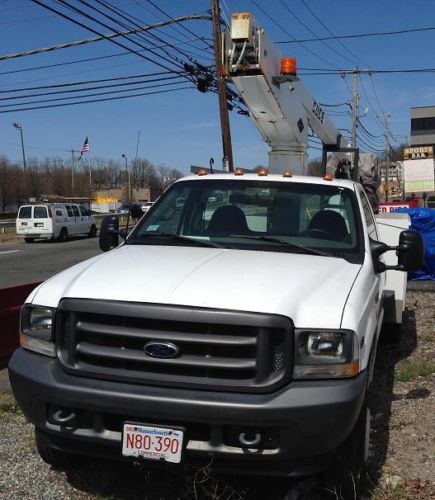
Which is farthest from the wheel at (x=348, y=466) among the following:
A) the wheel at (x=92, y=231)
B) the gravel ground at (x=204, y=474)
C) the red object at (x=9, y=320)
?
the wheel at (x=92, y=231)

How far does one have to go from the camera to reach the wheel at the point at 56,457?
3441 mm

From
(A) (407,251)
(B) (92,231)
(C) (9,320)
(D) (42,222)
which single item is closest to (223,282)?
(A) (407,251)

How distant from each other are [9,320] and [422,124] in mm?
95766

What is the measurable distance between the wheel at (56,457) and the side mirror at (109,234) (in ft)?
5.47

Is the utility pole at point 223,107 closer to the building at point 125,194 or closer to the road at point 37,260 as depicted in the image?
the road at point 37,260

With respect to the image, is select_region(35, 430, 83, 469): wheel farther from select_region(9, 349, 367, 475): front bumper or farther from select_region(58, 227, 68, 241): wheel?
select_region(58, 227, 68, 241): wheel

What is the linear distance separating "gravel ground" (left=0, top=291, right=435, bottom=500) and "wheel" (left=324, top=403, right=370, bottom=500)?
0.50 feet

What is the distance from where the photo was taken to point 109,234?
4.70 metres

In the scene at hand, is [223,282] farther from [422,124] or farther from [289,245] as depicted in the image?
[422,124]

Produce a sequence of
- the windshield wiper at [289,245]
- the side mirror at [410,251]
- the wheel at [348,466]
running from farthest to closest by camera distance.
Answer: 1. the side mirror at [410,251]
2. the windshield wiper at [289,245]
3. the wheel at [348,466]

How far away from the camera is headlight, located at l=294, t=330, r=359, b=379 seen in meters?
2.89

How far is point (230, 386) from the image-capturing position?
284cm

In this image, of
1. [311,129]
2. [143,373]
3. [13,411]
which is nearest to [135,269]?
[143,373]

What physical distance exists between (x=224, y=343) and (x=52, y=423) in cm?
101
